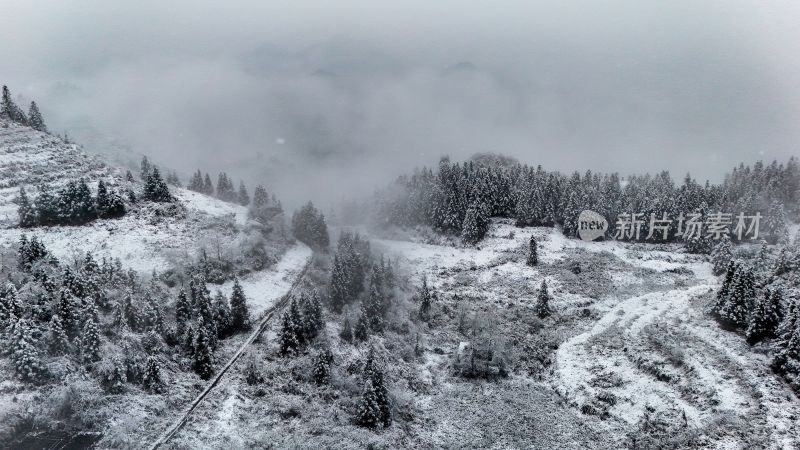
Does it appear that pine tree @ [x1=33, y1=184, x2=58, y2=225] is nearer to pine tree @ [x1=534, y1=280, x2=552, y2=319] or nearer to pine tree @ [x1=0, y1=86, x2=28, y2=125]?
pine tree @ [x1=0, y1=86, x2=28, y2=125]

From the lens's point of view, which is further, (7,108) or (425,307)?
(7,108)

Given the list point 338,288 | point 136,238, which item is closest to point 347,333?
point 338,288

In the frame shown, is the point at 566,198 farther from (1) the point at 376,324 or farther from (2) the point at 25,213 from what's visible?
(2) the point at 25,213

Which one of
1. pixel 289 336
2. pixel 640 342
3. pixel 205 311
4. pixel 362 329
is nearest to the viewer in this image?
pixel 205 311

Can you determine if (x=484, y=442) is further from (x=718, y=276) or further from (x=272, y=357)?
(x=718, y=276)

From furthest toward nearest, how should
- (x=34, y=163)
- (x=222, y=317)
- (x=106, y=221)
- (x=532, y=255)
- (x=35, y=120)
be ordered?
1. (x=35, y=120)
2. (x=532, y=255)
3. (x=34, y=163)
4. (x=106, y=221)
5. (x=222, y=317)

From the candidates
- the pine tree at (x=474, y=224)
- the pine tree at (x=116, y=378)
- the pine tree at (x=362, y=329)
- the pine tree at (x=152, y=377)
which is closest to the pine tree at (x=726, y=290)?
the pine tree at (x=362, y=329)

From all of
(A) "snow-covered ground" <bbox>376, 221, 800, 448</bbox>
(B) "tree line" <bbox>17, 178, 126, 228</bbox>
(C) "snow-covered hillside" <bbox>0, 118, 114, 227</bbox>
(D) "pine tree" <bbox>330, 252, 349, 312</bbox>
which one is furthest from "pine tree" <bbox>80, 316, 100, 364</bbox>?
(A) "snow-covered ground" <bbox>376, 221, 800, 448</bbox>
